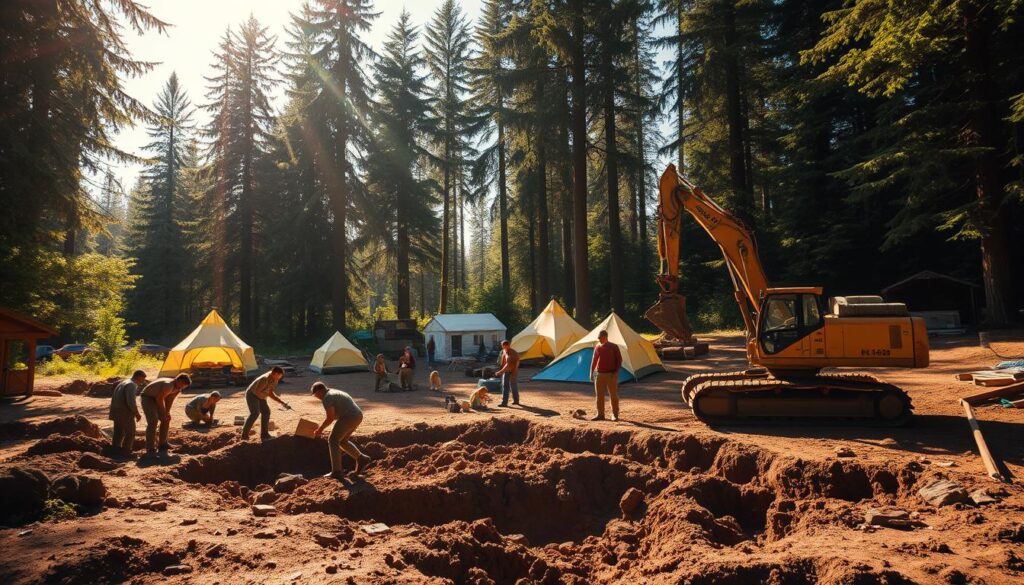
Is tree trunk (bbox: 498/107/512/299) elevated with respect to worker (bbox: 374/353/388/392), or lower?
elevated

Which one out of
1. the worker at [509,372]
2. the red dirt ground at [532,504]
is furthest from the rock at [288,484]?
the worker at [509,372]

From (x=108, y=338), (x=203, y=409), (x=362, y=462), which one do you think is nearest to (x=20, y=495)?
(x=362, y=462)

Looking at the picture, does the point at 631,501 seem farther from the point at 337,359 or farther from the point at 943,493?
the point at 337,359

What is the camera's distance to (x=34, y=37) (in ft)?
49.1

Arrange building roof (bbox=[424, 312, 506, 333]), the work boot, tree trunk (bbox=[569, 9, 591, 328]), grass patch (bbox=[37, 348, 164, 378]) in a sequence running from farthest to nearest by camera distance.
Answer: building roof (bbox=[424, 312, 506, 333]) → tree trunk (bbox=[569, 9, 591, 328]) → grass patch (bbox=[37, 348, 164, 378]) → the work boot

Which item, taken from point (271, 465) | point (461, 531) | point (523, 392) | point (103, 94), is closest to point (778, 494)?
point (461, 531)

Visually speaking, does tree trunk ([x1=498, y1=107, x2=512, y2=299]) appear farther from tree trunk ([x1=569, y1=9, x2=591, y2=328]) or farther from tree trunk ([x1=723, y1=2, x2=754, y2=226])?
tree trunk ([x1=723, y1=2, x2=754, y2=226])

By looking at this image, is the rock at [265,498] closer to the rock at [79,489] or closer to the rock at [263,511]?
the rock at [263,511]

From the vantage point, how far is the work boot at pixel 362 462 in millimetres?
7966

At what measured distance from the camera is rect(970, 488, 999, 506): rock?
5.48 metres

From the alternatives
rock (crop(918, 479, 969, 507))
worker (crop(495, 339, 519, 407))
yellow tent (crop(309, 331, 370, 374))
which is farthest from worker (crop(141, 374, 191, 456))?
yellow tent (crop(309, 331, 370, 374))

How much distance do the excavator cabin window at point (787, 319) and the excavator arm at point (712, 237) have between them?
0.34 metres

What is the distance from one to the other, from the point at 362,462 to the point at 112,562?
12.7 ft

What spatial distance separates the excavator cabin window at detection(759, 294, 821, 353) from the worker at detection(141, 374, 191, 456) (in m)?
9.72
